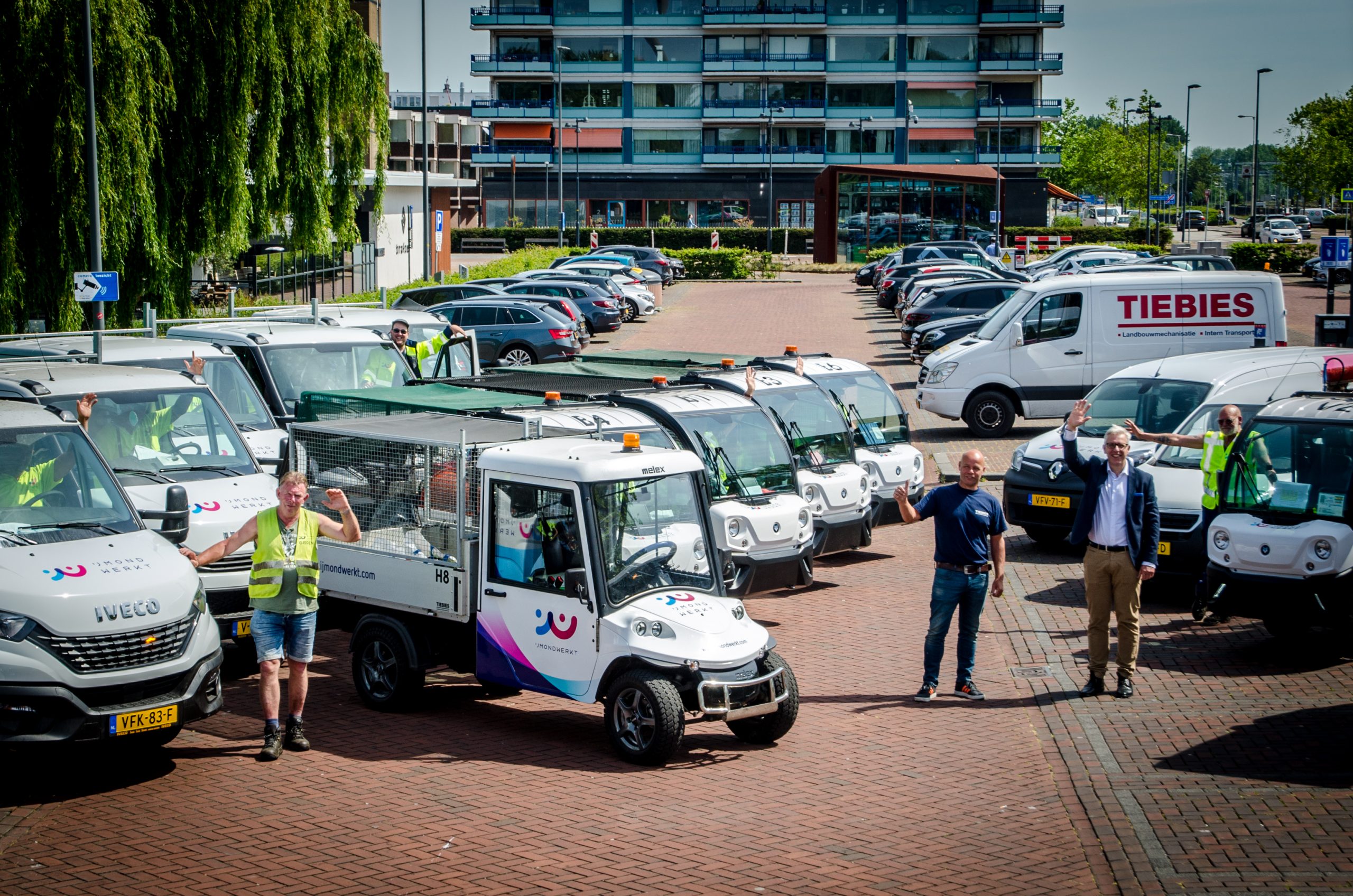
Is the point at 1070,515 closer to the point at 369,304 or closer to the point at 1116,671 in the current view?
the point at 1116,671

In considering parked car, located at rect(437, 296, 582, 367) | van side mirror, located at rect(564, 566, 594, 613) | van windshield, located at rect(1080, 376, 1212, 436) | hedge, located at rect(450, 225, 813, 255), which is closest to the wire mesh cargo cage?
van side mirror, located at rect(564, 566, 594, 613)

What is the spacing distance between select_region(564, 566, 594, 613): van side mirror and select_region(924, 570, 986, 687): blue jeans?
2.73 m

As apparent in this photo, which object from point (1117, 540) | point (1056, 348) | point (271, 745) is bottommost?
point (271, 745)

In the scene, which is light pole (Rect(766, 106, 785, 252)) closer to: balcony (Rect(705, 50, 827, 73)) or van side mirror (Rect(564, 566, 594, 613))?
balcony (Rect(705, 50, 827, 73))

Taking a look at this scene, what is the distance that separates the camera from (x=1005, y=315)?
2348 cm

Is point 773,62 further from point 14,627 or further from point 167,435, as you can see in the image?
point 14,627

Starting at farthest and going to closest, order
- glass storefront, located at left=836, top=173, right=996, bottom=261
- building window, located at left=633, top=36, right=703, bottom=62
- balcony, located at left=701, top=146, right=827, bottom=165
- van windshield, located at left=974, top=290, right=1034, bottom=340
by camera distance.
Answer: building window, located at left=633, top=36, right=703, bottom=62 < balcony, located at left=701, top=146, right=827, bottom=165 < glass storefront, located at left=836, top=173, right=996, bottom=261 < van windshield, located at left=974, top=290, right=1034, bottom=340

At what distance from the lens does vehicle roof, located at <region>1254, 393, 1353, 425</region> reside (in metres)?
12.0

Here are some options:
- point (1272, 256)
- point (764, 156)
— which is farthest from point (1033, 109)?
point (1272, 256)

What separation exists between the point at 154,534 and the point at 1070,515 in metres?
9.67

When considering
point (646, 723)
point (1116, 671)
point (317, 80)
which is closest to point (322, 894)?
point (646, 723)

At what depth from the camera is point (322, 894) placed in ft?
23.7

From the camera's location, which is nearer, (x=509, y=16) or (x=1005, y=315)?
(x=1005, y=315)

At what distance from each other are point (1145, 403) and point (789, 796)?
906cm
